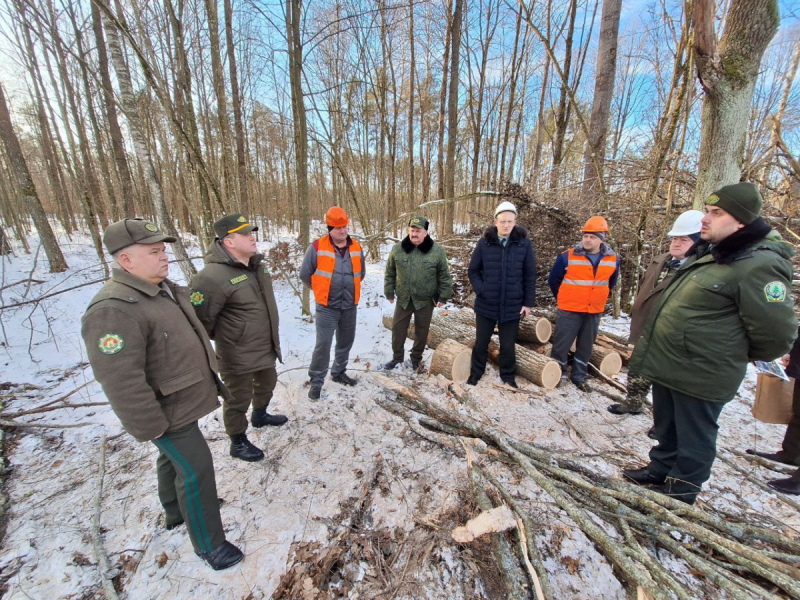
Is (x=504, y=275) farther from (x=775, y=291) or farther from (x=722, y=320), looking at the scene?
(x=775, y=291)

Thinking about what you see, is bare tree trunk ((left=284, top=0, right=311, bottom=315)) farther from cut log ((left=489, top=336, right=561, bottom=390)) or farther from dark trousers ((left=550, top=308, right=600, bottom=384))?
dark trousers ((left=550, top=308, right=600, bottom=384))

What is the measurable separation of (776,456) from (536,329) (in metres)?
2.44

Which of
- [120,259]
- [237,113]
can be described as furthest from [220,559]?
[237,113]

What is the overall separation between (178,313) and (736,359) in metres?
3.46

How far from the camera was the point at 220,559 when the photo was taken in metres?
1.91

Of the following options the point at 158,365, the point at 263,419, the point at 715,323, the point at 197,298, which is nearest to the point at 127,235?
the point at 158,365

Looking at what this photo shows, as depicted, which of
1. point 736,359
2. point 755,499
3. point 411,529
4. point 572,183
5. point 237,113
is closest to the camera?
point 736,359

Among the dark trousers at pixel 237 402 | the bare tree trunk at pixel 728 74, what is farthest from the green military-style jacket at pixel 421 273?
the bare tree trunk at pixel 728 74

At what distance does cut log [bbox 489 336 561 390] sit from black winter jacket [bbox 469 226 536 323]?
74cm

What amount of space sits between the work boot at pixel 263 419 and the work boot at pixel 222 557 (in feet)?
4.24

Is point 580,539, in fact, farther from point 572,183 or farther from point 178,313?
→ point 572,183

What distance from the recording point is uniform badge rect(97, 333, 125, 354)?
59.2 inches

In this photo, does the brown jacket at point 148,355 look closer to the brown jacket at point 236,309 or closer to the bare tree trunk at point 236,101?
the brown jacket at point 236,309

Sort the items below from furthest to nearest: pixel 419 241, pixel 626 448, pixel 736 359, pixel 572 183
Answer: pixel 572 183 < pixel 419 241 < pixel 626 448 < pixel 736 359
